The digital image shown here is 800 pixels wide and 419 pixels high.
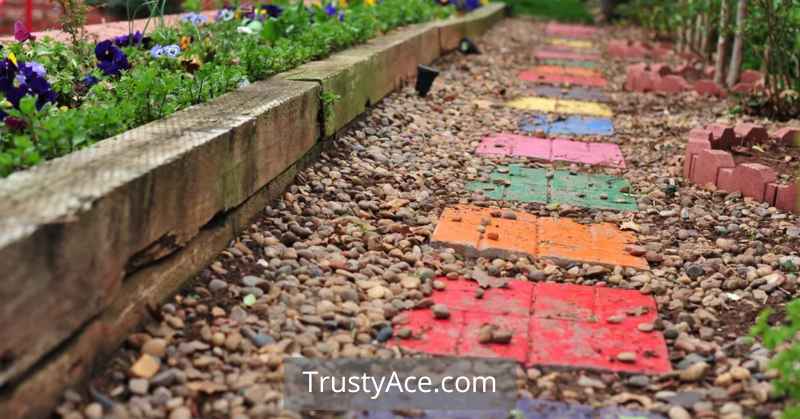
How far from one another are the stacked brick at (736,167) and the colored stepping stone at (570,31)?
694 centimetres

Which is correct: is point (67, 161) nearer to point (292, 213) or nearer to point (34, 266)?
point (34, 266)

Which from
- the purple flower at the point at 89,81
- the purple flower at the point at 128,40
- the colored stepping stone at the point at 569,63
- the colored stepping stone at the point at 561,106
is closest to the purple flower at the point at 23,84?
the purple flower at the point at 89,81

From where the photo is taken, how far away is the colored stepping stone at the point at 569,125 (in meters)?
5.04

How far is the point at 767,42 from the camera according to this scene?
5.38 metres

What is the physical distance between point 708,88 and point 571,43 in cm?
404

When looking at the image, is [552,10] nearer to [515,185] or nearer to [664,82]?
[664,82]

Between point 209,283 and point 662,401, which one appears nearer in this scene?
point 662,401

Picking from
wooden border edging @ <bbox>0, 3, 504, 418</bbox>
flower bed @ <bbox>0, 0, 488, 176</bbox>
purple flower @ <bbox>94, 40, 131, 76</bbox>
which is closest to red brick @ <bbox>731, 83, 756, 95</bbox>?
flower bed @ <bbox>0, 0, 488, 176</bbox>

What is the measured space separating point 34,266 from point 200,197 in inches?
30.9

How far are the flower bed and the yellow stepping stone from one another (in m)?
5.25

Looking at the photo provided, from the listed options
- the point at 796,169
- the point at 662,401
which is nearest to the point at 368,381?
the point at 662,401

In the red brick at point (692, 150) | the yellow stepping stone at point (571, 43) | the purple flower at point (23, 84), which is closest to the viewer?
the purple flower at point (23, 84)

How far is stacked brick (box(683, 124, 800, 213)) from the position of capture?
3.57 meters

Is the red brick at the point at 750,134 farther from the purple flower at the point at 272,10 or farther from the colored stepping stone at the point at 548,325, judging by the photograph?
the purple flower at the point at 272,10
